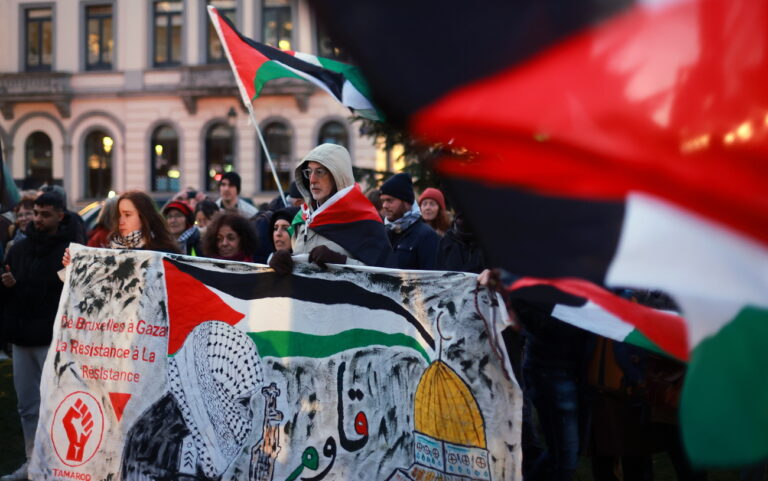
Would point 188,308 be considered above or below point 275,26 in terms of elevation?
below

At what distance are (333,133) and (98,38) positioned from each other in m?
9.11

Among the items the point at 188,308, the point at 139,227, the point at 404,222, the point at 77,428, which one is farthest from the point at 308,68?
the point at 77,428

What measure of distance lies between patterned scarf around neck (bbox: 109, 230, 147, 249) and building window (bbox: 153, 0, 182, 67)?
28.5m

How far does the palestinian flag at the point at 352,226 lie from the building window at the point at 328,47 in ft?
12.7

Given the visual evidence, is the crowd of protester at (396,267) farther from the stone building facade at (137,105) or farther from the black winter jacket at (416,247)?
the stone building facade at (137,105)

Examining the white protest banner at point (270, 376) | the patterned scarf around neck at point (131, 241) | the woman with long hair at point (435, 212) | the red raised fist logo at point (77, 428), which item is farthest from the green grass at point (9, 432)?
the woman with long hair at point (435, 212)

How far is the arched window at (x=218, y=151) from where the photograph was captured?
1313 inches

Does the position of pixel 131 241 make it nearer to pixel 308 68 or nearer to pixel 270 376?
pixel 270 376

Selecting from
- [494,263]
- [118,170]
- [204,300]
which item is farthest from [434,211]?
[118,170]

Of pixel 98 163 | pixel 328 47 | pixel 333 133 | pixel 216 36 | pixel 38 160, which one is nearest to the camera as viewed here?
pixel 328 47

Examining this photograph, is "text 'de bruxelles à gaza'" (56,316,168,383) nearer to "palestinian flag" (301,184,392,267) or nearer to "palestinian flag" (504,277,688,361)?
"palestinian flag" (301,184,392,267)

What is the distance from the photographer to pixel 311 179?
5.76 metres

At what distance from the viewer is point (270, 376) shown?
5164 millimetres

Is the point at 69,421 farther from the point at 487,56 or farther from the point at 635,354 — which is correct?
the point at 487,56
